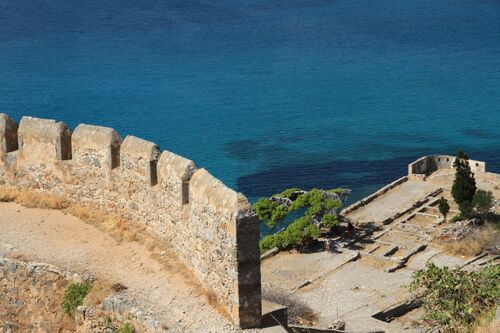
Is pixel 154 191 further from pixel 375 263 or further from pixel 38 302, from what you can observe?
pixel 375 263

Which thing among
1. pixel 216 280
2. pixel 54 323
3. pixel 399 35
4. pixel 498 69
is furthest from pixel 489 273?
pixel 399 35

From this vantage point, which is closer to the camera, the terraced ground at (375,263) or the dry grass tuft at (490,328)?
the dry grass tuft at (490,328)

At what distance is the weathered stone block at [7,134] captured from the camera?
1662 centimetres

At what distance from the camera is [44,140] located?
16266 millimetres

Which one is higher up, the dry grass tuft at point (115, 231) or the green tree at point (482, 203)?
the dry grass tuft at point (115, 231)

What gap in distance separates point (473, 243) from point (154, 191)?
997 inches

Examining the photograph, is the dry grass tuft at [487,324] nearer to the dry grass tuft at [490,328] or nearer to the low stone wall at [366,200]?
the dry grass tuft at [490,328]

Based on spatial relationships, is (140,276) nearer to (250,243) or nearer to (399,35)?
(250,243)

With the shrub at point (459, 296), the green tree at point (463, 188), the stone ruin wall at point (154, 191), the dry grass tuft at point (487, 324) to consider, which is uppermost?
the stone ruin wall at point (154, 191)

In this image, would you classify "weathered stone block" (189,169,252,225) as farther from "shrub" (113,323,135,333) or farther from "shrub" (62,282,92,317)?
"shrub" (62,282,92,317)

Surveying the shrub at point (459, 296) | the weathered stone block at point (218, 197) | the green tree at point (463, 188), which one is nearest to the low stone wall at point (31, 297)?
the weathered stone block at point (218, 197)

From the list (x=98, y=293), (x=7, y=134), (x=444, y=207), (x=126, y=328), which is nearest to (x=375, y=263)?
(x=444, y=207)

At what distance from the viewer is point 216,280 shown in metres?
12.3

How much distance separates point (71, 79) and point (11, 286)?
210 feet
